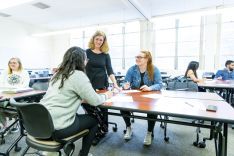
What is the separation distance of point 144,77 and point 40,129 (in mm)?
1590

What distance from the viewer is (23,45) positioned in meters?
8.36

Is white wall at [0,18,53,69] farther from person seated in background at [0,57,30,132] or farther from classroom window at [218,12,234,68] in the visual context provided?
classroom window at [218,12,234,68]

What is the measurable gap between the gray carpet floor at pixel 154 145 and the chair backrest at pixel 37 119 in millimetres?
937

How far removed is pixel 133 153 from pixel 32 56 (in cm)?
800

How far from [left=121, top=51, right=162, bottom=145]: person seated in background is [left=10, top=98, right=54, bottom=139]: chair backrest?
124 cm

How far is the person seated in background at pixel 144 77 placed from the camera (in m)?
2.42

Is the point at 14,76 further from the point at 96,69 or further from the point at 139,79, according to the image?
the point at 139,79

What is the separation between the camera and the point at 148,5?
20.9 ft

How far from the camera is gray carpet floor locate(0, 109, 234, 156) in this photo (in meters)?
2.16

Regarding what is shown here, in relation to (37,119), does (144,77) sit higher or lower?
higher

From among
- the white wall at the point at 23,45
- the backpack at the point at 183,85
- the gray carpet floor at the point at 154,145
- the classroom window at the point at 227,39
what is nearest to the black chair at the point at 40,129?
the gray carpet floor at the point at 154,145

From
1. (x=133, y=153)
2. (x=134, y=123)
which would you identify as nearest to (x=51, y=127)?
(x=133, y=153)

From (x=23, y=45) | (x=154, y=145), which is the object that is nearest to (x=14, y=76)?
(x=154, y=145)

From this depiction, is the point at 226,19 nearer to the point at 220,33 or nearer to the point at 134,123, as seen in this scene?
the point at 220,33
